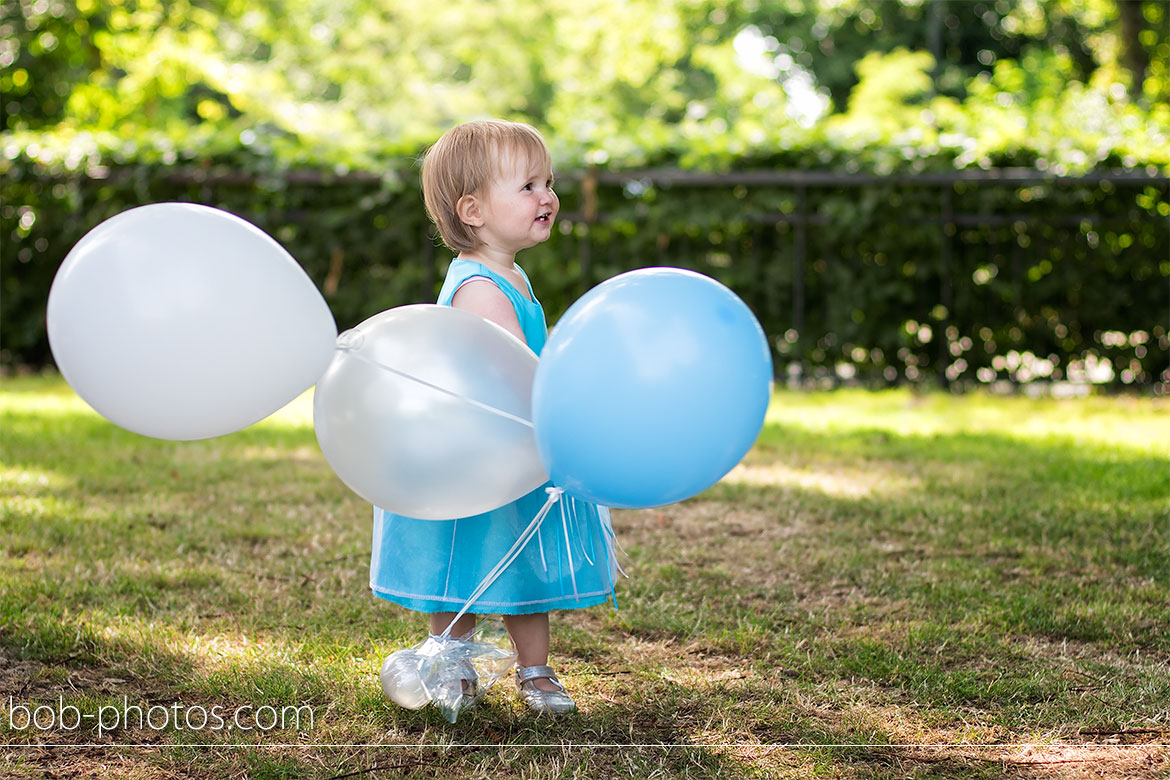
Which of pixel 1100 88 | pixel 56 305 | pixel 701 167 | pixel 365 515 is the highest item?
pixel 1100 88

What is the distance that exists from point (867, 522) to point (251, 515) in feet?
7.30

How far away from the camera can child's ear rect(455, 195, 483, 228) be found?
7.56ft

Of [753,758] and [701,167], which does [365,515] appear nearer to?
[753,758]

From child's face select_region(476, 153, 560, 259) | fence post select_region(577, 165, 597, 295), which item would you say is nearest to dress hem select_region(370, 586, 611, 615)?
child's face select_region(476, 153, 560, 259)

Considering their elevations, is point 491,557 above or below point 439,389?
below

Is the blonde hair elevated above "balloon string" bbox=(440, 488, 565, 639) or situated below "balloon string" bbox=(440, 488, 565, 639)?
above

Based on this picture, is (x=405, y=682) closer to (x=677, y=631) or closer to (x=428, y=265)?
(x=677, y=631)

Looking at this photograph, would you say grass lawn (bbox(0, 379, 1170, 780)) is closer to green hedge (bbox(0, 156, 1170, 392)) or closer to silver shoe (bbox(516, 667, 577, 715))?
silver shoe (bbox(516, 667, 577, 715))

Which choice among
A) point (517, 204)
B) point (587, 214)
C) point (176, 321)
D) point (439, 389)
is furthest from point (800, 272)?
point (176, 321)

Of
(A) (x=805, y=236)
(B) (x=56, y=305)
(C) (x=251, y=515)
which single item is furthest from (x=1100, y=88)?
(B) (x=56, y=305)

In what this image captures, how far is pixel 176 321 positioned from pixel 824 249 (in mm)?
6175

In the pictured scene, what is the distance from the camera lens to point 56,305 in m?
1.82

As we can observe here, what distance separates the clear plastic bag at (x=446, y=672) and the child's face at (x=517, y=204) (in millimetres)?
873

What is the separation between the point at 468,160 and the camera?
2.28 meters
